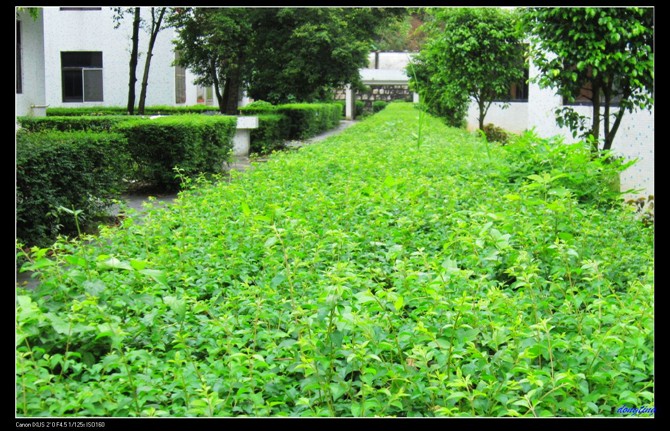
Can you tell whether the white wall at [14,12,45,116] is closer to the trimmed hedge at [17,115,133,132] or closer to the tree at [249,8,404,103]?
the trimmed hedge at [17,115,133,132]

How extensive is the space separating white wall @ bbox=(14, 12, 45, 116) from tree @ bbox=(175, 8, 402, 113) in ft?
13.4

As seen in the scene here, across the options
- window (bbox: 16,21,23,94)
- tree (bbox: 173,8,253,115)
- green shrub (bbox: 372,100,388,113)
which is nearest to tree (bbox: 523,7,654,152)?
tree (bbox: 173,8,253,115)

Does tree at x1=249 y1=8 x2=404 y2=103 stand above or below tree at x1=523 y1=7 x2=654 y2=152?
above

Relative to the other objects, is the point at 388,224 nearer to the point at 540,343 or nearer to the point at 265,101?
the point at 540,343

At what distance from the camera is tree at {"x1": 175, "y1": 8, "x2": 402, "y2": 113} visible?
19.0m

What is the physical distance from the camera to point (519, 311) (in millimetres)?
3461

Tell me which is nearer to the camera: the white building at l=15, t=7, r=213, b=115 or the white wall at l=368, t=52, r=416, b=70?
the white building at l=15, t=7, r=213, b=115

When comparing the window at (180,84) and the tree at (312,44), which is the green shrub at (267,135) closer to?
the tree at (312,44)

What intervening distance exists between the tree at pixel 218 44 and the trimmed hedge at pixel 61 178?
10420 millimetres

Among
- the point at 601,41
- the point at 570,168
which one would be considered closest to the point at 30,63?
the point at 601,41

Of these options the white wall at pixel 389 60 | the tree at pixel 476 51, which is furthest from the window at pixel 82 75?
the white wall at pixel 389 60

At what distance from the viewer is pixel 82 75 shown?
23.4 metres

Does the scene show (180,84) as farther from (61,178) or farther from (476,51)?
(61,178)

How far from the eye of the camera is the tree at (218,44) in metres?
18.4
